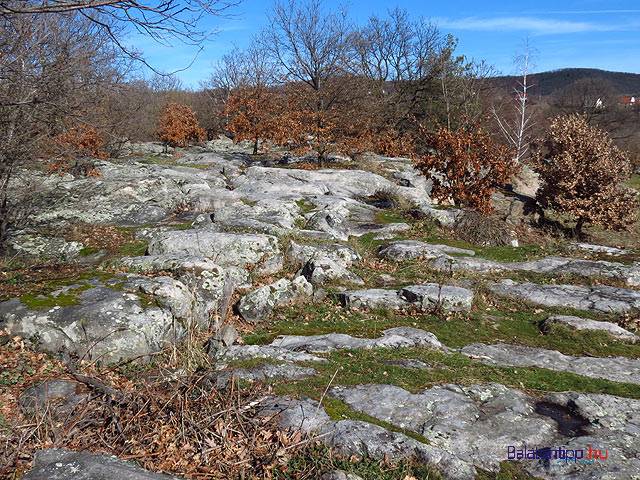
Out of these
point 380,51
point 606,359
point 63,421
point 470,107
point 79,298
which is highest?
point 380,51

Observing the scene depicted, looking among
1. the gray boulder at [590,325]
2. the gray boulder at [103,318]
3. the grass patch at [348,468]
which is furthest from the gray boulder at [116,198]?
the gray boulder at [590,325]

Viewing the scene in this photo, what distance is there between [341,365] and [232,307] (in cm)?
315

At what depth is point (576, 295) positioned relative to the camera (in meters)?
8.91

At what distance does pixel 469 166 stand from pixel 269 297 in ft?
37.5

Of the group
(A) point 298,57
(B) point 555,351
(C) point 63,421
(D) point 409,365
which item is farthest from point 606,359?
(A) point 298,57

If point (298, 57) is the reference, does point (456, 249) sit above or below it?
below

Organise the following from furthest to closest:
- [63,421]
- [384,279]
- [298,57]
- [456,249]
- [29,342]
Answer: [298,57] → [456,249] → [384,279] → [29,342] → [63,421]

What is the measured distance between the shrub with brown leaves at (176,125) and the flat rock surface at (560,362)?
32.3m

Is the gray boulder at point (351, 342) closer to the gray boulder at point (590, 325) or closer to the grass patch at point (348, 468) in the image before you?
the grass patch at point (348, 468)

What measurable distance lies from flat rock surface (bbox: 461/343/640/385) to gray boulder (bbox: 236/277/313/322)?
336 centimetres

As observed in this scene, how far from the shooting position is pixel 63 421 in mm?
3852

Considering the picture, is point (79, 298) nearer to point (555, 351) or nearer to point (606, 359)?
point (555, 351)

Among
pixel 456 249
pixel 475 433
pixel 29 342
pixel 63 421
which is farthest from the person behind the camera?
pixel 456 249

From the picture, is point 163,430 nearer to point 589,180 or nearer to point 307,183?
point 307,183
